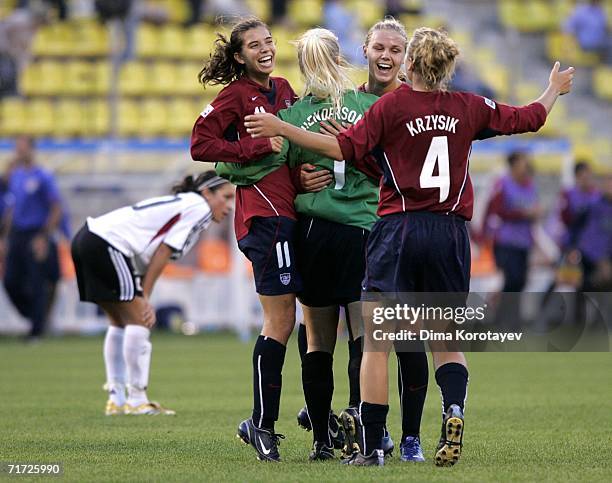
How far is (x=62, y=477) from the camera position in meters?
5.45

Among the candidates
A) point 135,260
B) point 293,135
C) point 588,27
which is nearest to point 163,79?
point 588,27

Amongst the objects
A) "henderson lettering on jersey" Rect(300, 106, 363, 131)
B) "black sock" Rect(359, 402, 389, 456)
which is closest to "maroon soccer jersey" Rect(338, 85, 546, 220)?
"henderson lettering on jersey" Rect(300, 106, 363, 131)

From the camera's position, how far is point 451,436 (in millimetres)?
Result: 5484

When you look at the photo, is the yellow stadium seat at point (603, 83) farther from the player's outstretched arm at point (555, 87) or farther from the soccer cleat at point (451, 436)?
the soccer cleat at point (451, 436)

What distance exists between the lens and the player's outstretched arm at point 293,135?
222 inches

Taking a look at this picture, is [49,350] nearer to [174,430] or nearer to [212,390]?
[212,390]

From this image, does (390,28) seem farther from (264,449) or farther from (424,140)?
(264,449)

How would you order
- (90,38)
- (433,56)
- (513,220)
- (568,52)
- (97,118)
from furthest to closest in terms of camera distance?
(568,52) → (90,38) → (97,118) → (513,220) → (433,56)

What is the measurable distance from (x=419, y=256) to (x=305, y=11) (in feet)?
59.0

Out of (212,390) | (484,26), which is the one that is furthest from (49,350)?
(484,26)

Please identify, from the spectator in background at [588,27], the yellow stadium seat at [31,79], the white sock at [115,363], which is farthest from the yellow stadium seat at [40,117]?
the white sock at [115,363]

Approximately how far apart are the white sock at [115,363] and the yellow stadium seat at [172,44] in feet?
43.6

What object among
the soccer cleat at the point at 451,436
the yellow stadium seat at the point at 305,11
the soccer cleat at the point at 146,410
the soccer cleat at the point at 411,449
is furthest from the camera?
the yellow stadium seat at the point at 305,11

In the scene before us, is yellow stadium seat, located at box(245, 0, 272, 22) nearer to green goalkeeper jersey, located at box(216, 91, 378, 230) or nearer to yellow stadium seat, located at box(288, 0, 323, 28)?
yellow stadium seat, located at box(288, 0, 323, 28)
